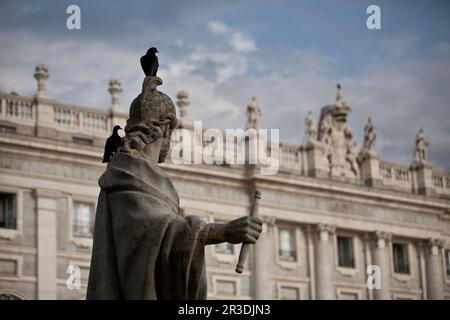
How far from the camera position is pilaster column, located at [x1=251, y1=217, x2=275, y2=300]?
44938mm

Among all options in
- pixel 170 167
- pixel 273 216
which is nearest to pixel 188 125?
pixel 170 167

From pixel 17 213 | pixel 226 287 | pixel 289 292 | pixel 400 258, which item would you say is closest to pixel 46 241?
pixel 17 213

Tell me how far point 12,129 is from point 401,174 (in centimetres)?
1674

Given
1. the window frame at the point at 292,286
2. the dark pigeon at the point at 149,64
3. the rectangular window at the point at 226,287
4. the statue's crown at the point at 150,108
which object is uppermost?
the window frame at the point at 292,286

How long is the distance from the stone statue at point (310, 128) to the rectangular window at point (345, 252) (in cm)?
365

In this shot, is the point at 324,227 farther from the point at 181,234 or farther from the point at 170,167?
the point at 181,234

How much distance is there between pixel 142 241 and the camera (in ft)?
27.7

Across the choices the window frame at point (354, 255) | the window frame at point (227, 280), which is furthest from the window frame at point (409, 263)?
the window frame at point (227, 280)

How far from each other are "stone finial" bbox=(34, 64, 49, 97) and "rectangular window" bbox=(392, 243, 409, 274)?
49.7 feet

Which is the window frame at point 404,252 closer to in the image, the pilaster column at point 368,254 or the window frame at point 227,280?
the pilaster column at point 368,254

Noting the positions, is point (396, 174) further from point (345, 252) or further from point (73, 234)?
point (73, 234)

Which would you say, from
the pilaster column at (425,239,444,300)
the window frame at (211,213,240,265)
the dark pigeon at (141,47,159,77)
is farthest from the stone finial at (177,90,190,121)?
the dark pigeon at (141,47,159,77)

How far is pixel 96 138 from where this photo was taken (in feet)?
A: 141

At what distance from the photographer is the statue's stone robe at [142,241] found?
841 centimetres
